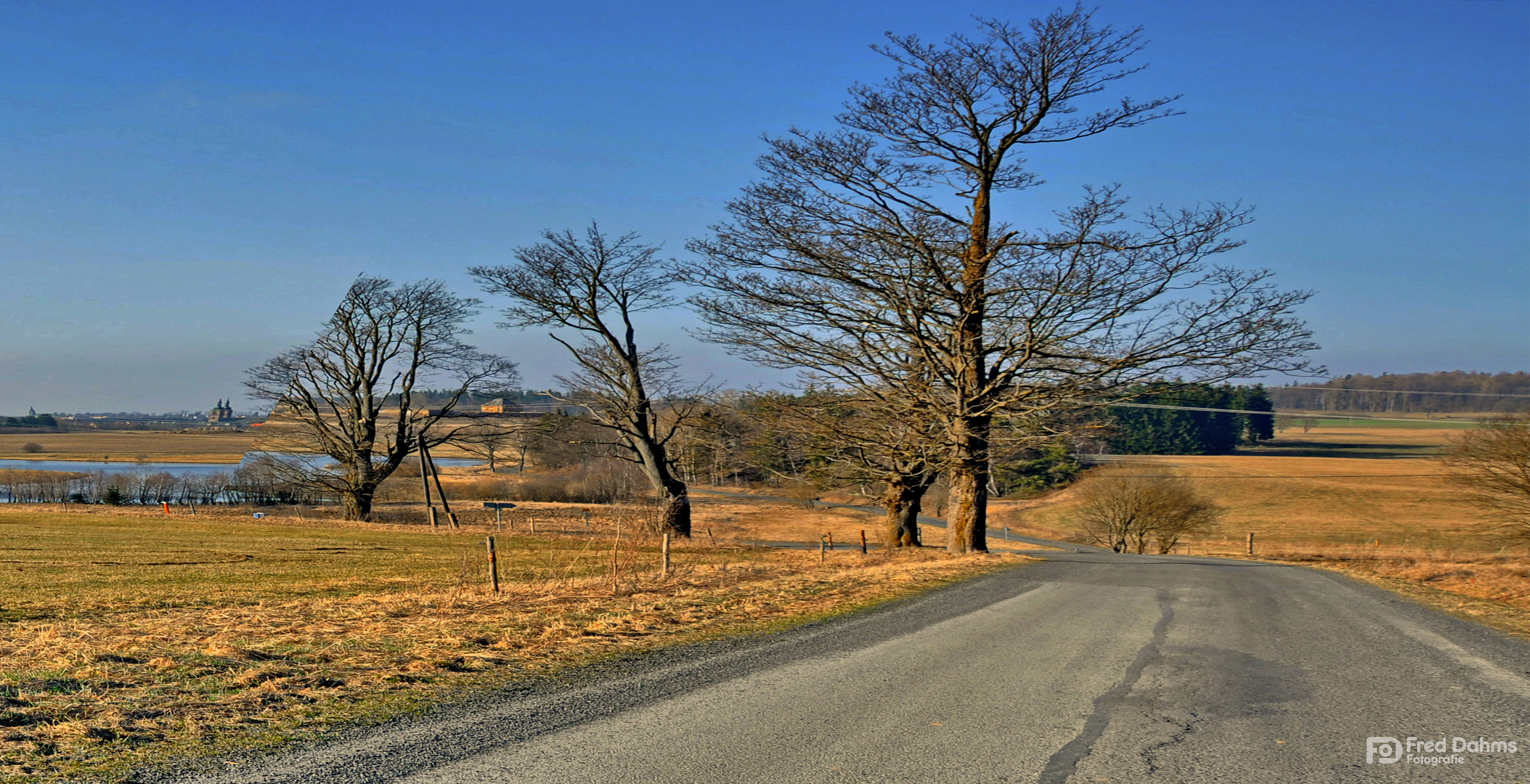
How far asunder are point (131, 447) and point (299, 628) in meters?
112

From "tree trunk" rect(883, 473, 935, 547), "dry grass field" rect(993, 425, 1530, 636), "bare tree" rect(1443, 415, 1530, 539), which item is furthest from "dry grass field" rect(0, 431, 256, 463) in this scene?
"bare tree" rect(1443, 415, 1530, 539)

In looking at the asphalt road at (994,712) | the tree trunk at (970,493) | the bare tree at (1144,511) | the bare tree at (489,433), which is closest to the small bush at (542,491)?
the bare tree at (489,433)

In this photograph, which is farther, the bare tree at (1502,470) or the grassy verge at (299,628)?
the bare tree at (1502,470)

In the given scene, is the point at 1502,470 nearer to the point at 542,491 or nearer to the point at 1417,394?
the point at 1417,394

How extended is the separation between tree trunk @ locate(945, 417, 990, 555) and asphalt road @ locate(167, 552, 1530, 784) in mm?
9886

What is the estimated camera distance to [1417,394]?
64875 mm

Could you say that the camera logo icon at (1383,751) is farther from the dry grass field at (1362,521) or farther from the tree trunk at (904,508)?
the tree trunk at (904,508)

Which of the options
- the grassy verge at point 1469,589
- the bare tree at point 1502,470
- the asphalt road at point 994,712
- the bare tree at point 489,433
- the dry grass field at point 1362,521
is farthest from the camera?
the bare tree at point 489,433

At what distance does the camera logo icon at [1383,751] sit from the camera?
4.86 m

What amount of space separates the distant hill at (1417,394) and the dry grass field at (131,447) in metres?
83.0

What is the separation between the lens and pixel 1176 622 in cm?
952

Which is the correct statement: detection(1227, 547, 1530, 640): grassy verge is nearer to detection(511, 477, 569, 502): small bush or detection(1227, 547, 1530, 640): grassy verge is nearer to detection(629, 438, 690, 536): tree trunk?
detection(629, 438, 690, 536): tree trunk

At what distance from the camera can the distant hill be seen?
2363 inches

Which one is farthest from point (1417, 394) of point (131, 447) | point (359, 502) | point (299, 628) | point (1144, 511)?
point (131, 447)
